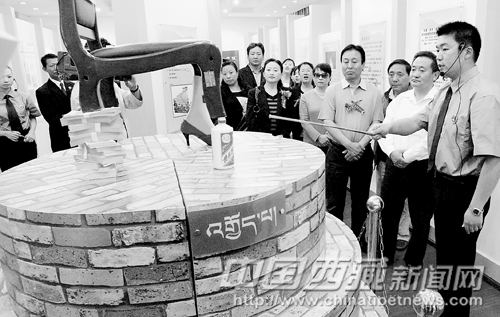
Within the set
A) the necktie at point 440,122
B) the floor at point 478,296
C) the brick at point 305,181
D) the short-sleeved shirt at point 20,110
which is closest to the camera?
the brick at point 305,181

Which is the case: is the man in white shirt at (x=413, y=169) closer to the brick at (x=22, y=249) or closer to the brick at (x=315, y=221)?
the brick at (x=315, y=221)

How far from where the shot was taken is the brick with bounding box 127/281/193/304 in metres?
0.95

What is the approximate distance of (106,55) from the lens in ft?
4.16

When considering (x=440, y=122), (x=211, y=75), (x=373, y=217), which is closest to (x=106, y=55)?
(x=211, y=75)

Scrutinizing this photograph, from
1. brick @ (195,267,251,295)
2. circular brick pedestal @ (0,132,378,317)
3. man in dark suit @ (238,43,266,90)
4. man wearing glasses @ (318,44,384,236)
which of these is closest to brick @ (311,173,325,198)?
circular brick pedestal @ (0,132,378,317)

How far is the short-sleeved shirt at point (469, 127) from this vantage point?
178cm

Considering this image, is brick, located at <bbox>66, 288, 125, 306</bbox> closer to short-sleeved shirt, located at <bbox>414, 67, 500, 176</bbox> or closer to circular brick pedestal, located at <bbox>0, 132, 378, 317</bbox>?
circular brick pedestal, located at <bbox>0, 132, 378, 317</bbox>

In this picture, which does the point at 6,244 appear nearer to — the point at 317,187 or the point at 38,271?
the point at 38,271

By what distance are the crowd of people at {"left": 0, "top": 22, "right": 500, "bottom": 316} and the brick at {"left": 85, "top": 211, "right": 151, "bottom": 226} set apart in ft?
4.18

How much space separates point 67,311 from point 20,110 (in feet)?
10.9

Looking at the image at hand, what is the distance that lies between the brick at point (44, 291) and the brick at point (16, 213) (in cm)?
18

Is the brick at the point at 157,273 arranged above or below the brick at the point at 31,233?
below

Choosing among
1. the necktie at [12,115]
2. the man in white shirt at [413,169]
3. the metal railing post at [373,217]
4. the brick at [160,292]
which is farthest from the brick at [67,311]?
the necktie at [12,115]

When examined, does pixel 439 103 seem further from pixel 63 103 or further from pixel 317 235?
pixel 63 103
